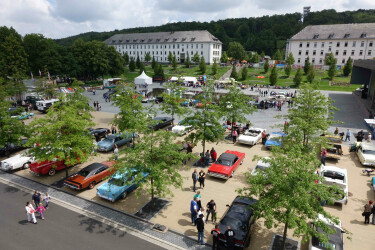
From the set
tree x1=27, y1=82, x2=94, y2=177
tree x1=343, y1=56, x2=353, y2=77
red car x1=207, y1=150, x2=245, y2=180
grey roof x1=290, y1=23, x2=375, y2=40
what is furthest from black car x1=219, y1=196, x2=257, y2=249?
grey roof x1=290, y1=23, x2=375, y2=40

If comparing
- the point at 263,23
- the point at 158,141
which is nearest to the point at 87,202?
the point at 158,141

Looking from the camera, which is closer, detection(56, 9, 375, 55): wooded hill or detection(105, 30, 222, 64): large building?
detection(105, 30, 222, 64): large building

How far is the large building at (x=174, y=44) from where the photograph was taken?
9619 cm

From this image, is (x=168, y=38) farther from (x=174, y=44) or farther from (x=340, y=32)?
(x=340, y=32)

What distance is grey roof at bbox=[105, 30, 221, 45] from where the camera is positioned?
9700cm

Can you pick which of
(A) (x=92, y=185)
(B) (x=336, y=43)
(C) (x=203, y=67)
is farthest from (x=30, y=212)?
(B) (x=336, y=43)

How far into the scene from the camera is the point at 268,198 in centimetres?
921

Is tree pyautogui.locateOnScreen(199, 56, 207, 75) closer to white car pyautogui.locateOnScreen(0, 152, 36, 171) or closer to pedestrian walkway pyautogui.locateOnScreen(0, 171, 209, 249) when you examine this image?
white car pyautogui.locateOnScreen(0, 152, 36, 171)

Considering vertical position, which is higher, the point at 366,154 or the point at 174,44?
the point at 174,44

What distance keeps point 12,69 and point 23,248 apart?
50678 mm

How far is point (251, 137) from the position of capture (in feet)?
74.9

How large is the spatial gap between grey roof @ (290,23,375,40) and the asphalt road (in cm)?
8686

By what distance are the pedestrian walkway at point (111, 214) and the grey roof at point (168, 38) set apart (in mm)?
88209

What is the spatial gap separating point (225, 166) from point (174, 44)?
92.7 metres
